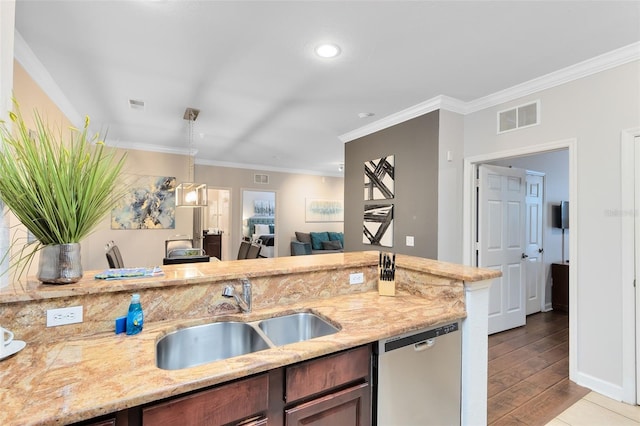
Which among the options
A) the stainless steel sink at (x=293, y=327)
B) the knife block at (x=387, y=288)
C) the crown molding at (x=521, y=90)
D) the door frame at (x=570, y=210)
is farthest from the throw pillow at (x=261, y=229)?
the stainless steel sink at (x=293, y=327)

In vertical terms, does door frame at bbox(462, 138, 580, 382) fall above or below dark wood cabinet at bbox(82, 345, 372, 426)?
above

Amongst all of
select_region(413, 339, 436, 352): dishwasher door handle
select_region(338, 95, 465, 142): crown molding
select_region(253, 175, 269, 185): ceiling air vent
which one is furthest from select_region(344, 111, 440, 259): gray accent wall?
select_region(253, 175, 269, 185): ceiling air vent

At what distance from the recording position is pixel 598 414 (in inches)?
87.2

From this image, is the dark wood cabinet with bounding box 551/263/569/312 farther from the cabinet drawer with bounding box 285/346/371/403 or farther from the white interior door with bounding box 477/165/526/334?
the cabinet drawer with bounding box 285/346/371/403

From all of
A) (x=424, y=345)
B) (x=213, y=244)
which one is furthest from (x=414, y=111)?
(x=213, y=244)

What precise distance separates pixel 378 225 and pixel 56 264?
10.9ft

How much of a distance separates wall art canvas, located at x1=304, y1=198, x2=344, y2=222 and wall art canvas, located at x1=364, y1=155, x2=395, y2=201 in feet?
14.3

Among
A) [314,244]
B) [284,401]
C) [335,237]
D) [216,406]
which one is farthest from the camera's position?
[335,237]

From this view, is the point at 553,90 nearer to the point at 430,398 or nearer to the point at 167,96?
the point at 430,398

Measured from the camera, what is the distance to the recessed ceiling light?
7.59 ft

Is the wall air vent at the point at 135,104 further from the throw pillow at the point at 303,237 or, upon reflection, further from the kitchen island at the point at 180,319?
the throw pillow at the point at 303,237

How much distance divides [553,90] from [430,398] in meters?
2.85

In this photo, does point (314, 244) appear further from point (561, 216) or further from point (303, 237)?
point (561, 216)

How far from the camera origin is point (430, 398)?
1566 millimetres
